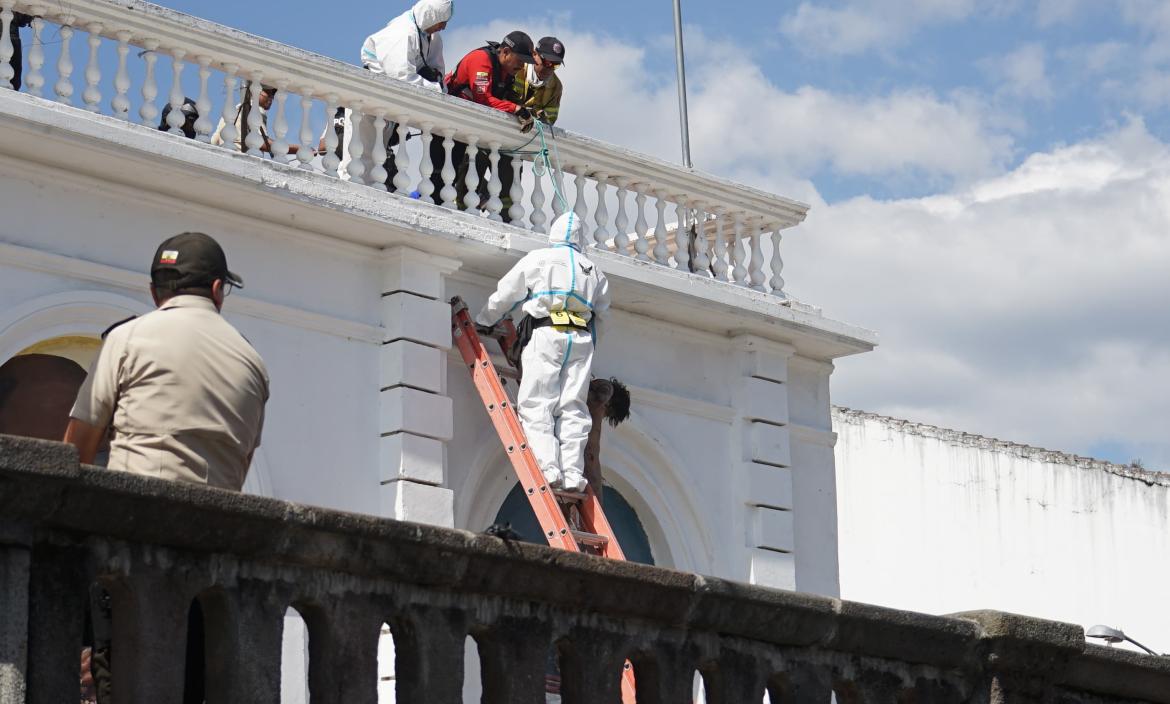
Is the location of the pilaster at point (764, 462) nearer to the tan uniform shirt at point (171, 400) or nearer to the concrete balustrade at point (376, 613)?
the concrete balustrade at point (376, 613)

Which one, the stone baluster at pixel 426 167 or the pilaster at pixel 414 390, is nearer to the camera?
the pilaster at pixel 414 390

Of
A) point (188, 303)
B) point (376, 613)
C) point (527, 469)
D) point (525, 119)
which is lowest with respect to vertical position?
point (376, 613)

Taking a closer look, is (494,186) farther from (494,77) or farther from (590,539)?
(590,539)

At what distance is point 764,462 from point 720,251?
64.2 inches

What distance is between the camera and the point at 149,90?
12.4 m

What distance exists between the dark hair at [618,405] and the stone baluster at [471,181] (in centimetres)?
152

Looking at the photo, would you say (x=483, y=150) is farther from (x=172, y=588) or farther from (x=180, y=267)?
(x=172, y=588)

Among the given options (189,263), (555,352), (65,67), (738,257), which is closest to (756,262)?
(738,257)

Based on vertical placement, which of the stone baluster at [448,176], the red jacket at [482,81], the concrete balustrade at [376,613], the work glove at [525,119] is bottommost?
the concrete balustrade at [376,613]

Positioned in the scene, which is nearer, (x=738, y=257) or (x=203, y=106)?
(x=203, y=106)

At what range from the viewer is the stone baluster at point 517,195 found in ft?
47.2

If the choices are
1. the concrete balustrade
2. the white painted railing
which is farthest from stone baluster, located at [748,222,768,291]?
the concrete balustrade

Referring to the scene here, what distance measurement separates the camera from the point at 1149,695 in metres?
8.68

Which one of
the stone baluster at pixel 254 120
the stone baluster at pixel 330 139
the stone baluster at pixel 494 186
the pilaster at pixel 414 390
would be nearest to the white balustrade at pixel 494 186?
the stone baluster at pixel 494 186
